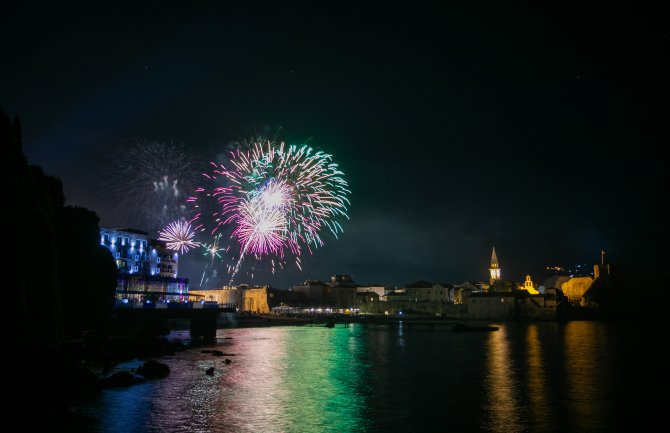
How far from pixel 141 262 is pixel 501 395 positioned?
9740cm

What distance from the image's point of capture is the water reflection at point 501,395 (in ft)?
93.4

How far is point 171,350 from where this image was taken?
5941 cm

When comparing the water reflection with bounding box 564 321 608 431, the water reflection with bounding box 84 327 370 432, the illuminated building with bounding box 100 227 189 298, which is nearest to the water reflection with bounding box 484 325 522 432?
the water reflection with bounding box 564 321 608 431

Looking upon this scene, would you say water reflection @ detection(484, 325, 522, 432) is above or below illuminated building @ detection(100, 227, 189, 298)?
below

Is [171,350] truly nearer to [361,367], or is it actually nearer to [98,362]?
[98,362]

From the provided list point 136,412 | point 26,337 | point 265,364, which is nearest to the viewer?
point 136,412

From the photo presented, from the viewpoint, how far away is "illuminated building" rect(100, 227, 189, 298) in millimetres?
101062

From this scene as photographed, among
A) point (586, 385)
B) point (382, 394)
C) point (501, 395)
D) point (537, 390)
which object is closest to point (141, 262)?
point (382, 394)

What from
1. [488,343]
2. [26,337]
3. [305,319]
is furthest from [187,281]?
[26,337]

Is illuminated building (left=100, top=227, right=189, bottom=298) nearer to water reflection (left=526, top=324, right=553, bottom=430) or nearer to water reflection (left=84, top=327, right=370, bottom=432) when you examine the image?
water reflection (left=84, top=327, right=370, bottom=432)

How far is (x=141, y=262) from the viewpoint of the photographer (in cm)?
11594

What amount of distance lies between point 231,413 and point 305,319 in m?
116

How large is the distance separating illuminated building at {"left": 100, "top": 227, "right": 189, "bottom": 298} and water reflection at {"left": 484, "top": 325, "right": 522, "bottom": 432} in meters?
67.3

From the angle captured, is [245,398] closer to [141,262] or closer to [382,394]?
[382,394]
